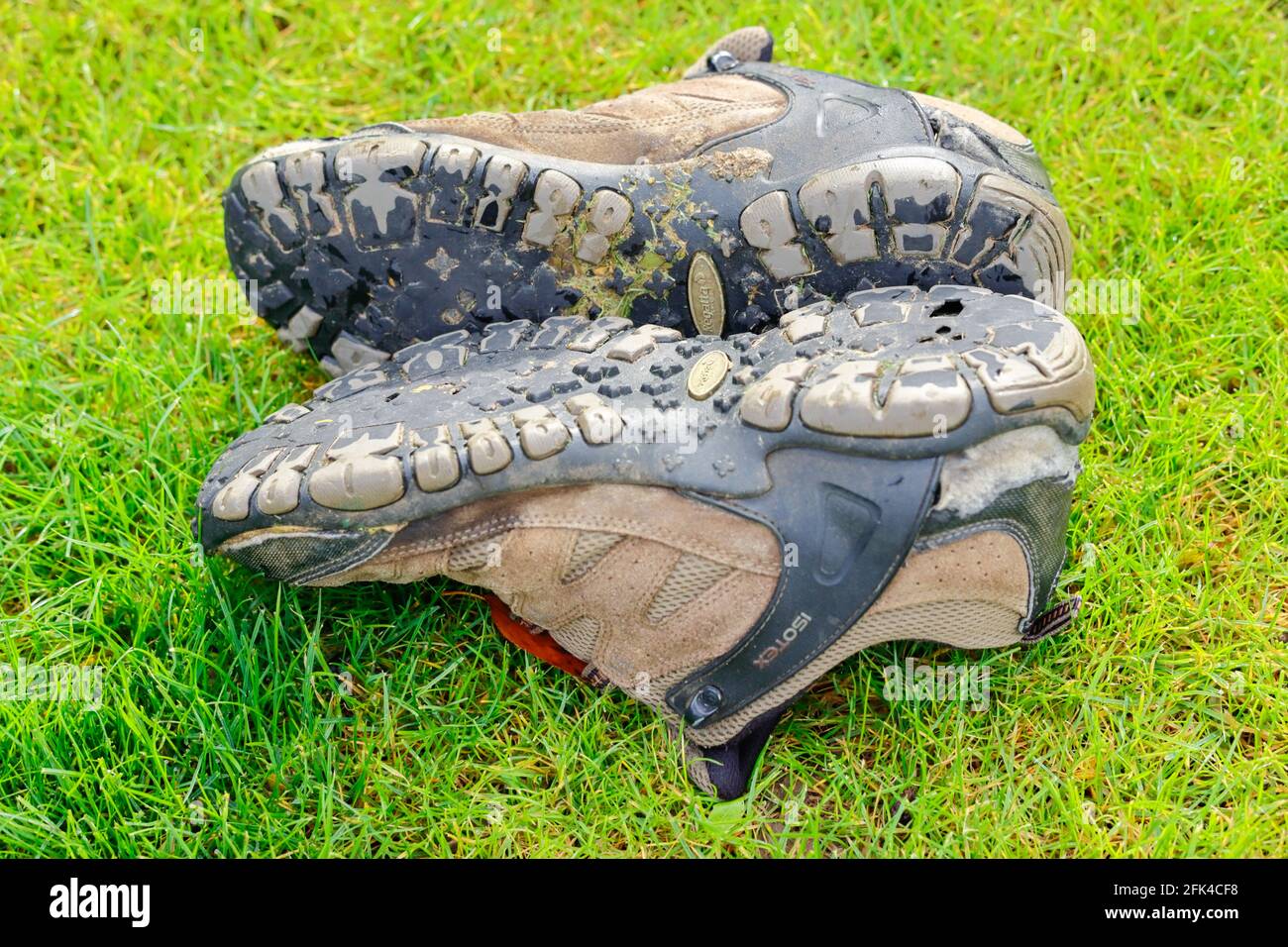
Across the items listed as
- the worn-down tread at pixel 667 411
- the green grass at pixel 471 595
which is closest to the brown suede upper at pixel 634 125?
the worn-down tread at pixel 667 411

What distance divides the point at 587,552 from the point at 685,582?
174mm

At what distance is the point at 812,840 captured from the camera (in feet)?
6.98

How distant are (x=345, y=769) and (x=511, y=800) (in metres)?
0.31

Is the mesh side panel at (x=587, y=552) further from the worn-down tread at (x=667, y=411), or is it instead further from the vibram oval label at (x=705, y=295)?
the vibram oval label at (x=705, y=295)

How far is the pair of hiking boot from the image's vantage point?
6.24 feet

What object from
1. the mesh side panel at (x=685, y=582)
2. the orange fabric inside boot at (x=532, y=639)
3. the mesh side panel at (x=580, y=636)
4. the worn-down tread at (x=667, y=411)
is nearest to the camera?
the worn-down tread at (x=667, y=411)

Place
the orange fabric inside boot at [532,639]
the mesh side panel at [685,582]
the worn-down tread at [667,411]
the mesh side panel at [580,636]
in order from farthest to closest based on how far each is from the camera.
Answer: the orange fabric inside boot at [532,639] < the mesh side panel at [580,636] < the mesh side panel at [685,582] < the worn-down tread at [667,411]

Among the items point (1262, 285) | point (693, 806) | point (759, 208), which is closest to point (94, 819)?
point (693, 806)

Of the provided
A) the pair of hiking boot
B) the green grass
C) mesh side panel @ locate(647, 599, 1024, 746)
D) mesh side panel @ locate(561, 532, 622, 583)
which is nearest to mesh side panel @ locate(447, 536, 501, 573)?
the pair of hiking boot

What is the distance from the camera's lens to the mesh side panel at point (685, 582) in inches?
77.9

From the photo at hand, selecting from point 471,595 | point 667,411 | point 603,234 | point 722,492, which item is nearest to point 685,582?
point 722,492

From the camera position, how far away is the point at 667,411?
202cm

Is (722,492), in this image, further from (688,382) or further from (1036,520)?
(1036,520)

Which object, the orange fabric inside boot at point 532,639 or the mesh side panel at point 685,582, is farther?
the orange fabric inside boot at point 532,639
